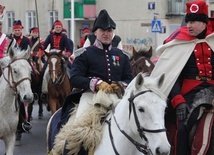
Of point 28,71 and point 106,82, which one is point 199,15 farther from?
point 28,71

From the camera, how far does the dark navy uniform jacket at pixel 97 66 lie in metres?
6.93

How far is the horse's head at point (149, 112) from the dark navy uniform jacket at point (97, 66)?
45.5 inches

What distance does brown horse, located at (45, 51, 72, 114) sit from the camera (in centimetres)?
1341

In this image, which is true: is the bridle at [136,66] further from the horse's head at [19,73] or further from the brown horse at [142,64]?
the horse's head at [19,73]

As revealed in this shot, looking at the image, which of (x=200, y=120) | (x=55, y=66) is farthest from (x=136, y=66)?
(x=200, y=120)

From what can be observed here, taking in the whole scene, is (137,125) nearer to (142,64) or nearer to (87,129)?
(87,129)

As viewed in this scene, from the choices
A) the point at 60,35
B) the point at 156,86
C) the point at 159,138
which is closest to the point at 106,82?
the point at 156,86

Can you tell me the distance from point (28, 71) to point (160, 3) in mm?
36384

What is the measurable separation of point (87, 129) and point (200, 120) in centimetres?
133

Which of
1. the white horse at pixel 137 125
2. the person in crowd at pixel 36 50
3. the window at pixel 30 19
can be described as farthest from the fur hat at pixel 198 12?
the window at pixel 30 19

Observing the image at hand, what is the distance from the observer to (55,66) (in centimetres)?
1336

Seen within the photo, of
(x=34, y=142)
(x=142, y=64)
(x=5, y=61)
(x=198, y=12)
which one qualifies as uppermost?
(x=198, y=12)

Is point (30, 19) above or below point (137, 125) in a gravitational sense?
below

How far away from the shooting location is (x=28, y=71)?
9461 mm
